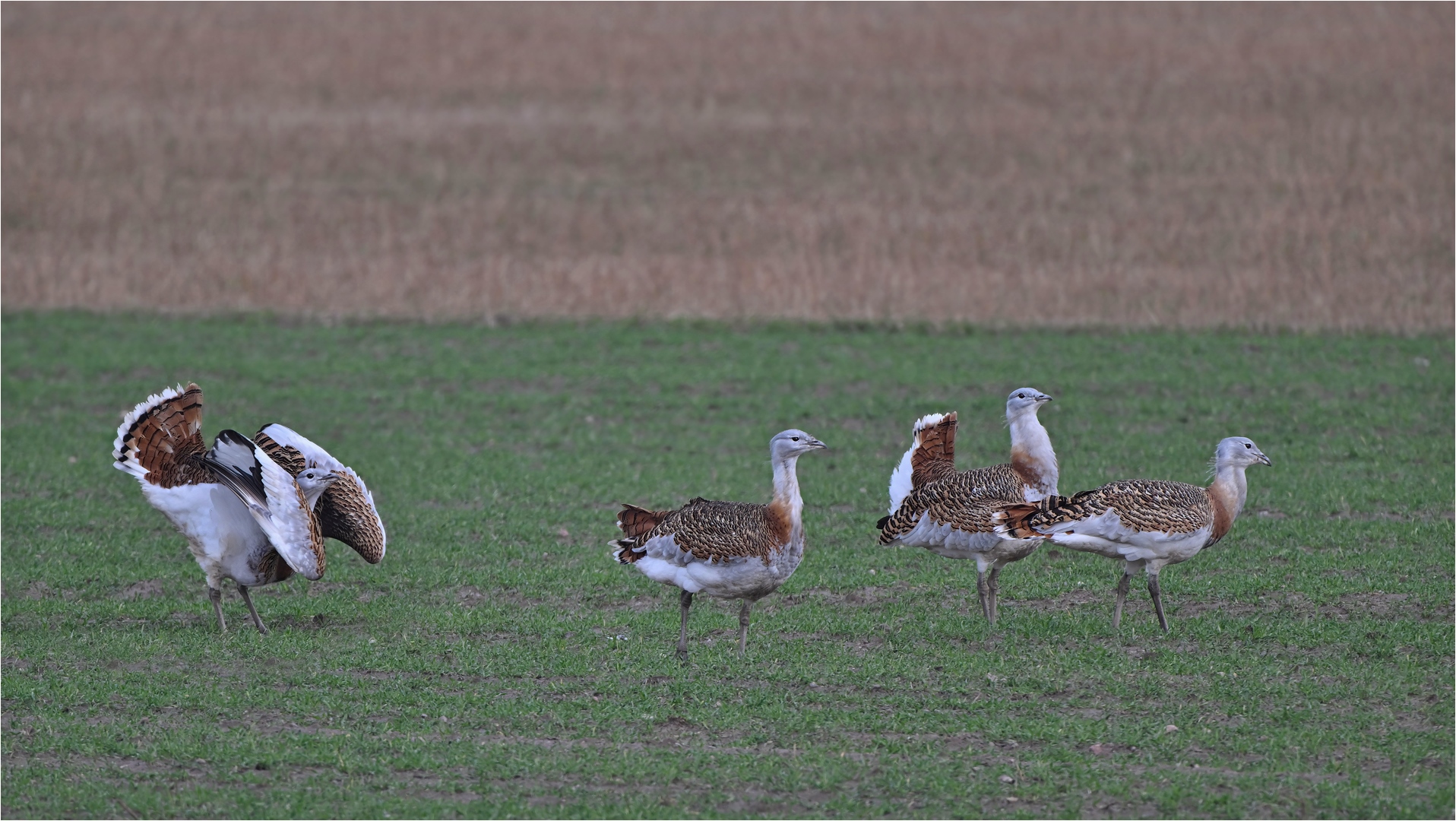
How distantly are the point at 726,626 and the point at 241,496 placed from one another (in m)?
3.32

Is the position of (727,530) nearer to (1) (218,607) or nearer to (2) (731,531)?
(2) (731,531)

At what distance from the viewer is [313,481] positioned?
383 inches

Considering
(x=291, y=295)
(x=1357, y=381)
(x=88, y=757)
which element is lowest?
(x=88, y=757)

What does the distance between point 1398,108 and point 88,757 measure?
3002 cm

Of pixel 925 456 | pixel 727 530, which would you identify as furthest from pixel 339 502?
pixel 925 456

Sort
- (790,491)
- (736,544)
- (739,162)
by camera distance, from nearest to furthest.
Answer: (736,544) → (790,491) → (739,162)

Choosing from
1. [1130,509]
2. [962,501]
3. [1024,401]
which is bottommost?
[1130,509]

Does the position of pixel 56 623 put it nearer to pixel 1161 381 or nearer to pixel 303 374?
pixel 303 374

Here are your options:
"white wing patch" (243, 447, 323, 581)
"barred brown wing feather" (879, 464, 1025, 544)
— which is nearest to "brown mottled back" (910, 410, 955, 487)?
"barred brown wing feather" (879, 464, 1025, 544)

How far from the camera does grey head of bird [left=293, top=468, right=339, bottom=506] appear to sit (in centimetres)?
973

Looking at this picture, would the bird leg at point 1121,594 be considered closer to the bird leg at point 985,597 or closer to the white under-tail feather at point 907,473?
the bird leg at point 985,597

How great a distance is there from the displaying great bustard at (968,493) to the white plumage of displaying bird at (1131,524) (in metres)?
0.20

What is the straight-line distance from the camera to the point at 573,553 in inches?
455

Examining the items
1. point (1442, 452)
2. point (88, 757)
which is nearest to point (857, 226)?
point (1442, 452)
